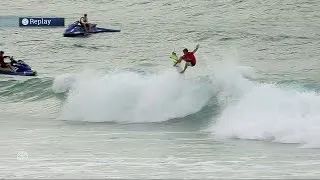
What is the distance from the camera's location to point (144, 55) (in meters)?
38.3

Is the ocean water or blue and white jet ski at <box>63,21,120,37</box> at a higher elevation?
blue and white jet ski at <box>63,21,120,37</box>

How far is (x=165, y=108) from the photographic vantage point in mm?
22062

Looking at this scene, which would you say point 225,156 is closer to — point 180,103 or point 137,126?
point 137,126

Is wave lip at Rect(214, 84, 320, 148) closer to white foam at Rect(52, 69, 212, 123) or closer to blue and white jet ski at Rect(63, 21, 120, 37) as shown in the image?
white foam at Rect(52, 69, 212, 123)

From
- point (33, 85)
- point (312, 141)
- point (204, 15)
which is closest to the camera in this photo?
point (312, 141)


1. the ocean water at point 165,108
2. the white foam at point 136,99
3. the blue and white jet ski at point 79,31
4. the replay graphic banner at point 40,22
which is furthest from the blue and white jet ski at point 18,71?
the replay graphic banner at point 40,22

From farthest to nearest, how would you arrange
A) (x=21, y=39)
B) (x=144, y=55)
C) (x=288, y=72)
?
(x=21, y=39)
(x=144, y=55)
(x=288, y=72)

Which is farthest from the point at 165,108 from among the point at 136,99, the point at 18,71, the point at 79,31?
the point at 79,31

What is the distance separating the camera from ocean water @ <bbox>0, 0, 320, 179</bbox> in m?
14.5

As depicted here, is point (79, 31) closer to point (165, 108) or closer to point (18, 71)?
point (18, 71)

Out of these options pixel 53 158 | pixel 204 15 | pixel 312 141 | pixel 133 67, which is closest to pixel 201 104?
pixel 312 141

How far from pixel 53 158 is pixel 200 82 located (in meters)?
9.05

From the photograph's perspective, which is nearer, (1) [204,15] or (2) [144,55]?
(2) [144,55]

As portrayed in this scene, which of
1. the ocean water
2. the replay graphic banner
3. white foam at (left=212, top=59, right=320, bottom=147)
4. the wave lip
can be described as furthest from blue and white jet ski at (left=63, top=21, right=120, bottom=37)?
the wave lip
